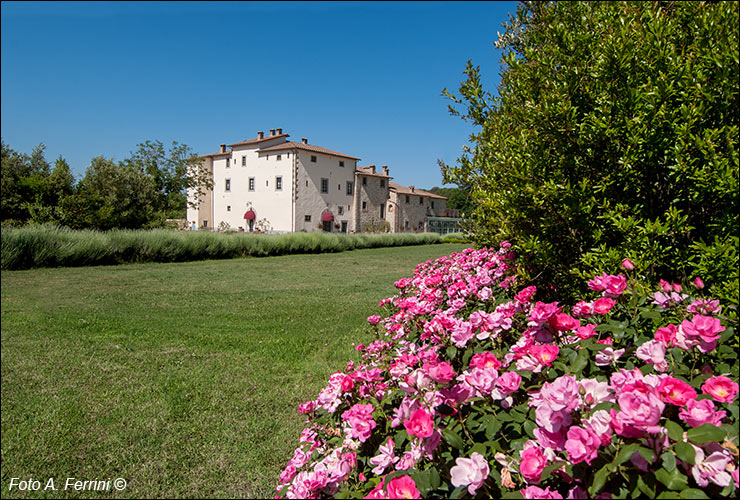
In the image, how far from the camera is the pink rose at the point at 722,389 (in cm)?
115

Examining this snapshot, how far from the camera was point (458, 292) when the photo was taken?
284 centimetres

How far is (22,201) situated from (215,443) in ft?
72.8

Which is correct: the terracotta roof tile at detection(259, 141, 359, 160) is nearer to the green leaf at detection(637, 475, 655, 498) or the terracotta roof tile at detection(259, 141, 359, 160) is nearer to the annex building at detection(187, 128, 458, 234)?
the annex building at detection(187, 128, 458, 234)

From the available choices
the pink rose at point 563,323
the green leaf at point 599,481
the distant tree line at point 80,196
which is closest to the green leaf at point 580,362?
the pink rose at point 563,323

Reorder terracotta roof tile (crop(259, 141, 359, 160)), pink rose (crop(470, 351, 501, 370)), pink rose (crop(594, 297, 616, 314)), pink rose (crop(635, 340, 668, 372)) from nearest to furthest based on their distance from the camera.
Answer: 1. pink rose (crop(635, 340, 668, 372))
2. pink rose (crop(470, 351, 501, 370))
3. pink rose (crop(594, 297, 616, 314))
4. terracotta roof tile (crop(259, 141, 359, 160))

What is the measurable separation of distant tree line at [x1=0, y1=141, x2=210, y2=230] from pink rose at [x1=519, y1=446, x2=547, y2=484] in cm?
2195

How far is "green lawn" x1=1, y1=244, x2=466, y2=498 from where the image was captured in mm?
2559

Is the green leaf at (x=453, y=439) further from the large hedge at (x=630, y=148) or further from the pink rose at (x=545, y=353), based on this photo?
the large hedge at (x=630, y=148)

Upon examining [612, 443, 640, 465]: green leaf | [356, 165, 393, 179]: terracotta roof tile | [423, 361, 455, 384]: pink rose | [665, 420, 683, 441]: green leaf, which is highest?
[356, 165, 393, 179]: terracotta roof tile

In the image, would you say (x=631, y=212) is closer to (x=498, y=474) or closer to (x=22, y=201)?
(x=498, y=474)

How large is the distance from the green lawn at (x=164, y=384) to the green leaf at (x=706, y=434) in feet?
6.76

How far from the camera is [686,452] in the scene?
1025 mm

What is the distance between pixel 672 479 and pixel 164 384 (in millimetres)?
3834

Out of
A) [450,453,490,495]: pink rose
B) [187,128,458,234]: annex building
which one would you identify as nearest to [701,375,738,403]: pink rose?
[450,453,490,495]: pink rose
